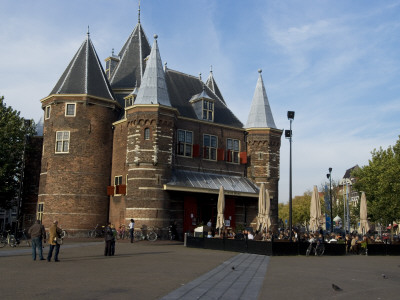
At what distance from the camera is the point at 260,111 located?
3759cm

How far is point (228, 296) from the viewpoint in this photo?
335 inches

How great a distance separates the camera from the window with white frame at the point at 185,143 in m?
33.6

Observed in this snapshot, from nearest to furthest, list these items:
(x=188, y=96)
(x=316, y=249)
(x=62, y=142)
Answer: (x=316, y=249), (x=62, y=142), (x=188, y=96)

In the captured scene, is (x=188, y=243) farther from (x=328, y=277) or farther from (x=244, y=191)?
(x=328, y=277)

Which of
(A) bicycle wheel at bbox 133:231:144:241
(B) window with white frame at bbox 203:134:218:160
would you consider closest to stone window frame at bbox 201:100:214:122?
(B) window with white frame at bbox 203:134:218:160

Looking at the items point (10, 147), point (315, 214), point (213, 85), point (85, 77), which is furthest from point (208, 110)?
point (10, 147)

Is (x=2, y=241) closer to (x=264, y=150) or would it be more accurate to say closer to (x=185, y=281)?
(x=185, y=281)

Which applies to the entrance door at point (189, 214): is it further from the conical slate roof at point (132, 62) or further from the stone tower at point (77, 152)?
the conical slate roof at point (132, 62)

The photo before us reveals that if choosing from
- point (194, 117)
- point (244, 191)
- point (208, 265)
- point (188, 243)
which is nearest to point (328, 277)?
point (208, 265)

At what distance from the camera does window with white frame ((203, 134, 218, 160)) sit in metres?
35.0

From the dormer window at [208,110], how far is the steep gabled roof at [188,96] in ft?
2.56

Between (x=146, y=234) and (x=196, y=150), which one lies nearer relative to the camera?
(x=146, y=234)

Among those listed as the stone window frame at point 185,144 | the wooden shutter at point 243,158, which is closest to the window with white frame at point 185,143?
the stone window frame at point 185,144

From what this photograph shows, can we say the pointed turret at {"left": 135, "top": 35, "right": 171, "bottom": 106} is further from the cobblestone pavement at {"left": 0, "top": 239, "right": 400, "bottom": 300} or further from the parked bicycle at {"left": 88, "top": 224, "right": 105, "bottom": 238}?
the cobblestone pavement at {"left": 0, "top": 239, "right": 400, "bottom": 300}
